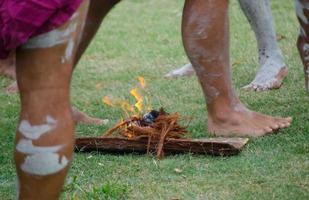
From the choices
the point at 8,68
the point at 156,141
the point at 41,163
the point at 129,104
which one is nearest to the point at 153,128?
the point at 156,141

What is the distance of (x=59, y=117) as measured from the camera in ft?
6.29

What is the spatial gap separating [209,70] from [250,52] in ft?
6.86

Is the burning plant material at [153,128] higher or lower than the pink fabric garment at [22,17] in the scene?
lower

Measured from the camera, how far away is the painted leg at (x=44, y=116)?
1.90 metres

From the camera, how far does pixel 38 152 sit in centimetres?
192

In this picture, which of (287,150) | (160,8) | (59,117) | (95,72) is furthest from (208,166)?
(160,8)

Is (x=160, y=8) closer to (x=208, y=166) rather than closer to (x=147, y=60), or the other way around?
(x=147, y=60)

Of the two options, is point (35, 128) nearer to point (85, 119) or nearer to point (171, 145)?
point (171, 145)

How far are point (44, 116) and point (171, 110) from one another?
1.84m

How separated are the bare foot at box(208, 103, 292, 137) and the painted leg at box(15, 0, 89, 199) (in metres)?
1.30

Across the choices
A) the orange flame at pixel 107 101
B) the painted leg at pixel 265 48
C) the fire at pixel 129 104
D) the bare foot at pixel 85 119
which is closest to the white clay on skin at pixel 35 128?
the fire at pixel 129 104

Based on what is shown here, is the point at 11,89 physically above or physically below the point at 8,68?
above

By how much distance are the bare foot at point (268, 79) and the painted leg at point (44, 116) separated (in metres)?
2.24

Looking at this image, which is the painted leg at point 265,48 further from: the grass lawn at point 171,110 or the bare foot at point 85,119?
the bare foot at point 85,119
